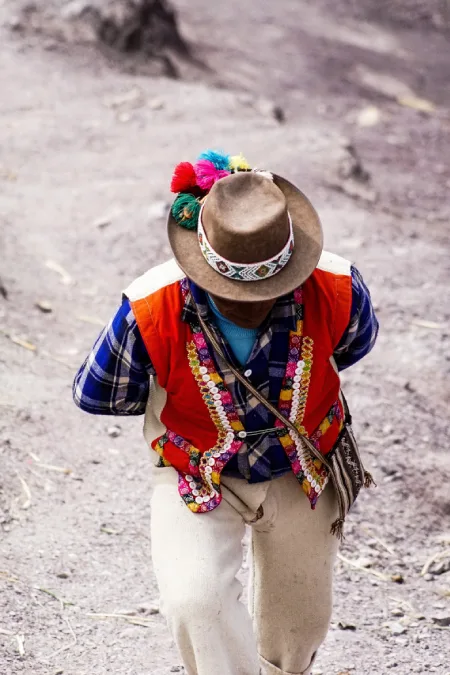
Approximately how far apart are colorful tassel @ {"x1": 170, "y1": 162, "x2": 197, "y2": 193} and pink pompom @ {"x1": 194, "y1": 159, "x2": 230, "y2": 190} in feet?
0.06

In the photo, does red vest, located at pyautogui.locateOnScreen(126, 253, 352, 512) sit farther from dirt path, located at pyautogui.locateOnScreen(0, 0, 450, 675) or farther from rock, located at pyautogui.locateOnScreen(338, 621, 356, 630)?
rock, located at pyautogui.locateOnScreen(338, 621, 356, 630)

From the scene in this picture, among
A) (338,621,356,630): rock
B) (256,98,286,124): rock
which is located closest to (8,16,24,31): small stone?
(256,98,286,124): rock

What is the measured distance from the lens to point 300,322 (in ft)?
9.60

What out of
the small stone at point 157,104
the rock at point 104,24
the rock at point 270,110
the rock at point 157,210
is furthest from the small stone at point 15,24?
the rock at point 157,210

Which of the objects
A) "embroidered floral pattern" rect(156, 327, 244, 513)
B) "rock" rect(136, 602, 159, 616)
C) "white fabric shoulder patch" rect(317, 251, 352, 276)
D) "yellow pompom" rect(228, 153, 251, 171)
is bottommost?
"rock" rect(136, 602, 159, 616)

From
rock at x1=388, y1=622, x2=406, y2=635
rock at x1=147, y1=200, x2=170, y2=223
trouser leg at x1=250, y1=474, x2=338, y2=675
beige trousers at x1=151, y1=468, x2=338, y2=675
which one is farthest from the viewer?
rock at x1=147, y1=200, x2=170, y2=223

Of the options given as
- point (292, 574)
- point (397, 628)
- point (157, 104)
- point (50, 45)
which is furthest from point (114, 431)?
point (50, 45)

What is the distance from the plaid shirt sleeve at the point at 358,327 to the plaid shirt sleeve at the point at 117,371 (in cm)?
58

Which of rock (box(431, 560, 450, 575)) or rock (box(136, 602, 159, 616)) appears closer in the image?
rock (box(136, 602, 159, 616))

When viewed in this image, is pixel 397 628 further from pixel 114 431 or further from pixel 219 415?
pixel 114 431

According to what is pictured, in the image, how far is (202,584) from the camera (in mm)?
2797

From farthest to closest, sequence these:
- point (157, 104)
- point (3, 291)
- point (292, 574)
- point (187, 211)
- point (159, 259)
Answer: point (157, 104) < point (159, 259) < point (3, 291) < point (292, 574) < point (187, 211)

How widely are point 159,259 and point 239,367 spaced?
425 centimetres

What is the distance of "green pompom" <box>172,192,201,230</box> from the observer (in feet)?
9.41
